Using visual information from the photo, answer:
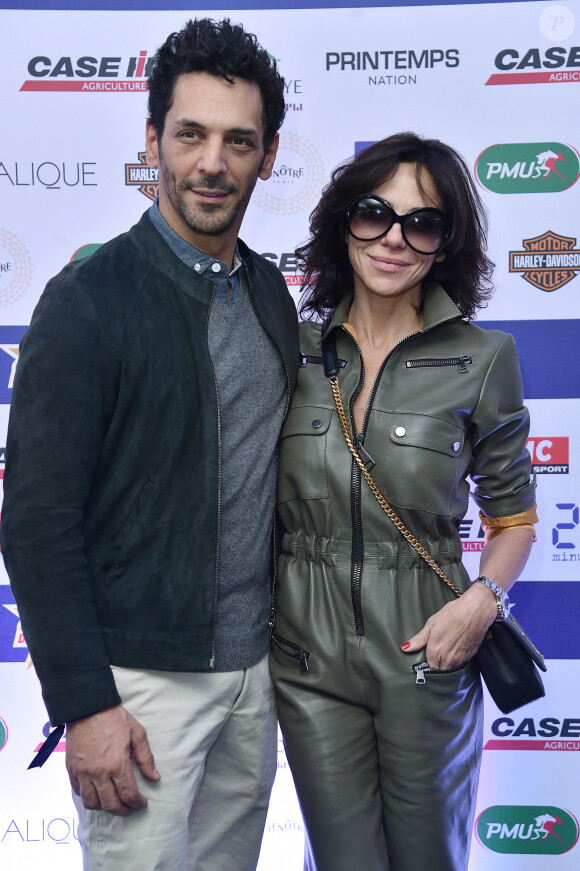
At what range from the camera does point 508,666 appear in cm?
170

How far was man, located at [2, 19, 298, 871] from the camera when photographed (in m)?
1.39

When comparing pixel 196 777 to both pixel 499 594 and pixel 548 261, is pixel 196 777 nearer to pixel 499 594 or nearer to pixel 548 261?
pixel 499 594

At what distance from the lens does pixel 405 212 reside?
1.75 meters

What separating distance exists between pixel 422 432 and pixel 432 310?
296 millimetres

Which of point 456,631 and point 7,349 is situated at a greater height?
point 7,349

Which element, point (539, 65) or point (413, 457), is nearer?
point (413, 457)

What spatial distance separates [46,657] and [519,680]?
97cm

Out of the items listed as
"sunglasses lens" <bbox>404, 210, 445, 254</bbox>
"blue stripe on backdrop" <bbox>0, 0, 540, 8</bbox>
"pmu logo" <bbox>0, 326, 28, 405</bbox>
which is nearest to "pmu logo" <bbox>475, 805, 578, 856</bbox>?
"sunglasses lens" <bbox>404, 210, 445, 254</bbox>

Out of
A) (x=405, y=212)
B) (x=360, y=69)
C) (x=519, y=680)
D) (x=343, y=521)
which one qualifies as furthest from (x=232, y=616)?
(x=360, y=69)

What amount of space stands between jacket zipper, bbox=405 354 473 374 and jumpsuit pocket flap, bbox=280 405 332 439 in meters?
0.21

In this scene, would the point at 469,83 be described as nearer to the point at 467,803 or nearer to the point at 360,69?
the point at 360,69

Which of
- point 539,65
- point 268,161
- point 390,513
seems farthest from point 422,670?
point 539,65

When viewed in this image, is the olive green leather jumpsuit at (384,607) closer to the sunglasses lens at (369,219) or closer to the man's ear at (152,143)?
the sunglasses lens at (369,219)

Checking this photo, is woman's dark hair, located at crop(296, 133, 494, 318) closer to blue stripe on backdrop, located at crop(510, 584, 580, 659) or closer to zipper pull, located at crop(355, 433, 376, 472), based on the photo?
zipper pull, located at crop(355, 433, 376, 472)
